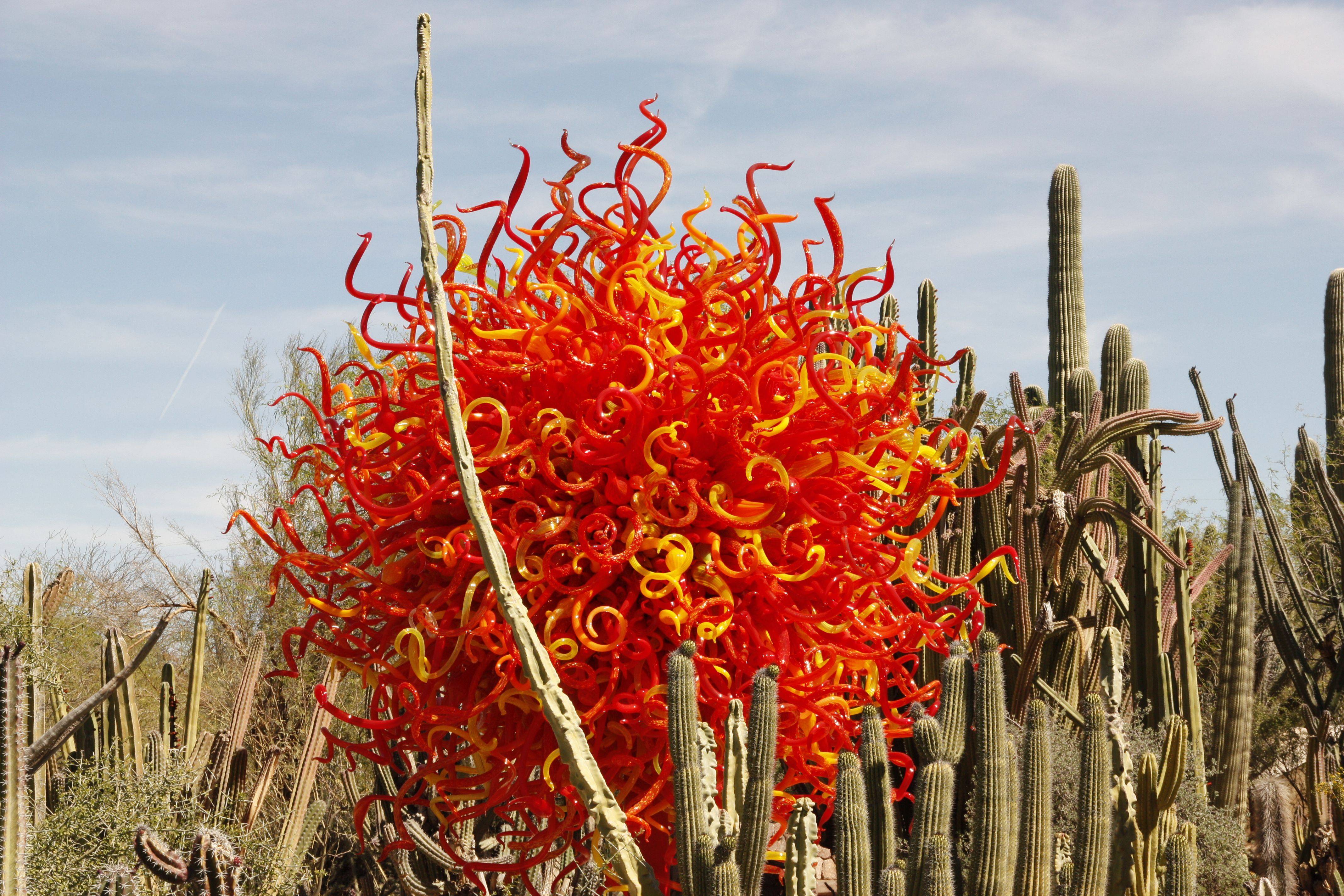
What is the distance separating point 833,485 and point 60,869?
8.99 ft

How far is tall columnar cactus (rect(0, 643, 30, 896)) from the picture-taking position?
83.1 inches

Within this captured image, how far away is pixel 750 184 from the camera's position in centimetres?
226

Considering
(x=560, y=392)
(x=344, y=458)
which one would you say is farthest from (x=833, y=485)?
(x=344, y=458)

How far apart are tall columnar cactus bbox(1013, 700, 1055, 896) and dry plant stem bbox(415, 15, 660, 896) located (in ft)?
2.47

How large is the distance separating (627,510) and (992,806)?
816mm

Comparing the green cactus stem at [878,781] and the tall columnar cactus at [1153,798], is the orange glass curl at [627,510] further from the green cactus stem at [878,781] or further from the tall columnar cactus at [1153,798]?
the tall columnar cactus at [1153,798]

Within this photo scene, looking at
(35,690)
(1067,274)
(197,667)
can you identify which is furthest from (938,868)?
(1067,274)

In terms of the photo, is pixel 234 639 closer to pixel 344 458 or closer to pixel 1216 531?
pixel 344 458

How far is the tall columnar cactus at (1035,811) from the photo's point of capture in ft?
6.32

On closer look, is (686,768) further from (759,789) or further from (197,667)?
(197,667)

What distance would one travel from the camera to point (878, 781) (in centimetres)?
188

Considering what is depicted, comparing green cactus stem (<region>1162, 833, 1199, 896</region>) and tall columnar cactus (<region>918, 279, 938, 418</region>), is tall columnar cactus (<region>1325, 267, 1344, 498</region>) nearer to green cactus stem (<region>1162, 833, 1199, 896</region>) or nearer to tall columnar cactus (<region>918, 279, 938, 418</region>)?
tall columnar cactus (<region>918, 279, 938, 418</region>)

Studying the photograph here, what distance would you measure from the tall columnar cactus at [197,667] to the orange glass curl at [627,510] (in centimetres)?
153

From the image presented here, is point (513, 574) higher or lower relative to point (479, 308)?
lower
